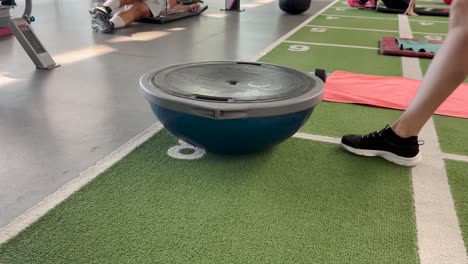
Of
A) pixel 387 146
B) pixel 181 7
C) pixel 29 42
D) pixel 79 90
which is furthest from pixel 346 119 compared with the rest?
pixel 181 7

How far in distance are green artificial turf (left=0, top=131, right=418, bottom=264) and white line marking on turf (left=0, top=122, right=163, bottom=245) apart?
26 millimetres

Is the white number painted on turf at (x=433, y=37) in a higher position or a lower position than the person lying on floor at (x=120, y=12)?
lower

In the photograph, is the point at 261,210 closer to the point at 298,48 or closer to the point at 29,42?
the point at 29,42

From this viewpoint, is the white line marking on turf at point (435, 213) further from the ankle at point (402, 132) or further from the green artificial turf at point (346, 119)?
the green artificial turf at point (346, 119)

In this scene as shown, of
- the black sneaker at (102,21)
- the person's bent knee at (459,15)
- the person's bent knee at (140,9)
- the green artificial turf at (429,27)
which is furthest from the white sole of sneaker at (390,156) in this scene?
the person's bent knee at (140,9)

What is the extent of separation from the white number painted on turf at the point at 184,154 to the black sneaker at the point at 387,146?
0.55m

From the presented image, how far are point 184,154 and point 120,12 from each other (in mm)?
3011

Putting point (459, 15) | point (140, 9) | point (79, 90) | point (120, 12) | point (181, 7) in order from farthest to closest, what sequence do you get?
point (181, 7) < point (140, 9) < point (120, 12) < point (79, 90) < point (459, 15)

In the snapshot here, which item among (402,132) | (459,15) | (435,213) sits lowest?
(435,213)

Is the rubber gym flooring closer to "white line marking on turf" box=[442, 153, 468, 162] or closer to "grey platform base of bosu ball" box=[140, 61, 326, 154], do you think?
"white line marking on turf" box=[442, 153, 468, 162]

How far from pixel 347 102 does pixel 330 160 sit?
69 centimetres

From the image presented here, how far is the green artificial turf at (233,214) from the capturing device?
3.21ft

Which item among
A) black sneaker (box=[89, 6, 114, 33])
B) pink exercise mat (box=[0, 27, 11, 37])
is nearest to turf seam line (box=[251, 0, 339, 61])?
black sneaker (box=[89, 6, 114, 33])

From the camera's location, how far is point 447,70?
1268mm
